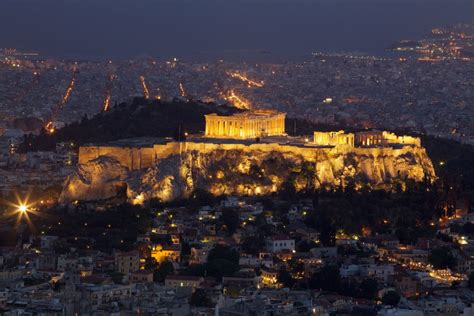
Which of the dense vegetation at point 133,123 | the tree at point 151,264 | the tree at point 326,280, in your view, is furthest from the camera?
the dense vegetation at point 133,123

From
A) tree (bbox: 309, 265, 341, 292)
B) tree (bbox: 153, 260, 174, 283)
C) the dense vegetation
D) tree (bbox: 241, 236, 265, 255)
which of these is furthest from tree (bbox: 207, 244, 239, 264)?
the dense vegetation

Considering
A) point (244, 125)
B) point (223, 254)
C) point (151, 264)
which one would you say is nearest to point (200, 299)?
point (151, 264)

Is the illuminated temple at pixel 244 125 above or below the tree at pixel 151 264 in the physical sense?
above

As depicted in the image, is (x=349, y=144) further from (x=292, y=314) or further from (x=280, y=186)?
(x=292, y=314)

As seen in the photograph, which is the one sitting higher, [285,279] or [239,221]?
[239,221]

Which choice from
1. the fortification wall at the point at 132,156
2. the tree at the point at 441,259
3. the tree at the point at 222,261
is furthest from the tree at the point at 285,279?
the fortification wall at the point at 132,156

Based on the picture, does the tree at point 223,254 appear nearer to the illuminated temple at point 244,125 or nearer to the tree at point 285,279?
the tree at point 285,279

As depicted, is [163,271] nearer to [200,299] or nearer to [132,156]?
[200,299]
